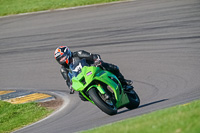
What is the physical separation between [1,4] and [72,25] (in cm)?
866

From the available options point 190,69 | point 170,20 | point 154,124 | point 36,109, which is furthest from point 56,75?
point 154,124

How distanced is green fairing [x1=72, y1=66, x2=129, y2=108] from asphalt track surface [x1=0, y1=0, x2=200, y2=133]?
0.48 m

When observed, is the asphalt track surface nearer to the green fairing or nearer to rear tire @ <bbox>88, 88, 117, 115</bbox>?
rear tire @ <bbox>88, 88, 117, 115</bbox>

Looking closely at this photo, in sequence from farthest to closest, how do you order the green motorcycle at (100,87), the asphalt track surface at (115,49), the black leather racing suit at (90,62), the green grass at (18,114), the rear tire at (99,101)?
the green grass at (18,114) < the asphalt track surface at (115,49) < the black leather racing suit at (90,62) < the green motorcycle at (100,87) < the rear tire at (99,101)

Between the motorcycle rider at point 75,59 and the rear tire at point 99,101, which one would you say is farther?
the motorcycle rider at point 75,59

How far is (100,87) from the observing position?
926 centimetres

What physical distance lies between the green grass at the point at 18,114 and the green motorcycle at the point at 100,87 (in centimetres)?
250

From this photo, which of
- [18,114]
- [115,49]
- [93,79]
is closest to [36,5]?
[115,49]

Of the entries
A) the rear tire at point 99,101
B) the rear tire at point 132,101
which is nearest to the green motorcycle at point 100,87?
the rear tire at point 99,101

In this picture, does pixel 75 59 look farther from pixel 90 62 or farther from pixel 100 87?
pixel 100 87

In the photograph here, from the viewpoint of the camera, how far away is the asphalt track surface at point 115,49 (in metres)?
11.0

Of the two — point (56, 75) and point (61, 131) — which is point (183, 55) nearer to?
point (56, 75)

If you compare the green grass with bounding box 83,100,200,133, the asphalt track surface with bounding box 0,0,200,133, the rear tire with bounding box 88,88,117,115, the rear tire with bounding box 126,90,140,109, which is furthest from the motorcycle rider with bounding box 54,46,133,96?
the green grass with bounding box 83,100,200,133

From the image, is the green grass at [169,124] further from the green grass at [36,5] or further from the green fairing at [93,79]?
the green grass at [36,5]
